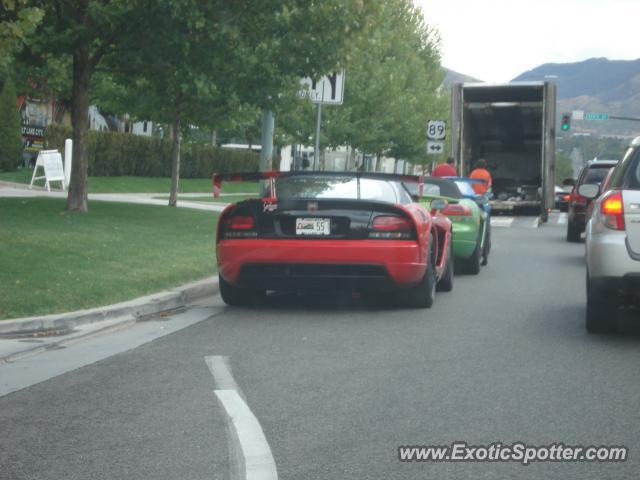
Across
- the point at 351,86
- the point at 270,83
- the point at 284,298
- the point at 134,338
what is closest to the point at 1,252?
the point at 284,298

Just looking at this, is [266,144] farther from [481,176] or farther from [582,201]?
[582,201]

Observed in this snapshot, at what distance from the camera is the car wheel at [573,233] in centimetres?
2462

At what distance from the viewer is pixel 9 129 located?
119 feet

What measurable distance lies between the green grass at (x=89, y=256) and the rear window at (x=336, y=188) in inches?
67.0

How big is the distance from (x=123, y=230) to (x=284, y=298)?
21.1 ft

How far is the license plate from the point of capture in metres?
11.1

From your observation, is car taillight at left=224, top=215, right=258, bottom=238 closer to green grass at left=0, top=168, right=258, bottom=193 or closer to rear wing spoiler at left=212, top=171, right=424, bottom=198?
rear wing spoiler at left=212, top=171, right=424, bottom=198

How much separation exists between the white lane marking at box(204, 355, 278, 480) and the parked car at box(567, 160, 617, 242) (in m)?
16.9

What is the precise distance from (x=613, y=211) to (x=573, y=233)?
15611mm

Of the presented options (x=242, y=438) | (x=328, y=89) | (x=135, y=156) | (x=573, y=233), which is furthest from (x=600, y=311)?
(x=135, y=156)

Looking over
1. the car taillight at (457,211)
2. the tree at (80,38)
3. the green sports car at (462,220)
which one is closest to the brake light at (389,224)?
the green sports car at (462,220)

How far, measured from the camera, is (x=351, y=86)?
46.4 m

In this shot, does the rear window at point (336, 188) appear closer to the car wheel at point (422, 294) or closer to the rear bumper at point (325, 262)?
the rear bumper at point (325, 262)

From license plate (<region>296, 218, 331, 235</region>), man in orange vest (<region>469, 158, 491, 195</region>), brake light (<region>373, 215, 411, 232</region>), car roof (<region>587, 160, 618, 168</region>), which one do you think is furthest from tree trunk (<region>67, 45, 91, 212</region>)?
brake light (<region>373, 215, 411, 232</region>)
